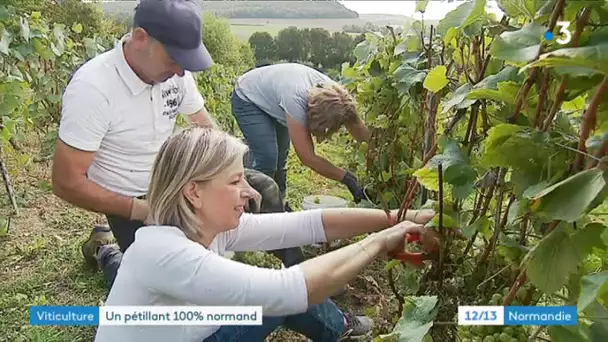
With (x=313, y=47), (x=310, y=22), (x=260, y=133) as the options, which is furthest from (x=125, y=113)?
(x=313, y=47)

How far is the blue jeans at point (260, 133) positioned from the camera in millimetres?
2689

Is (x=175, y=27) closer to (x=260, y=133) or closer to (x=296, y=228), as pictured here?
(x=296, y=228)

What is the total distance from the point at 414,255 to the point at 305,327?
58cm

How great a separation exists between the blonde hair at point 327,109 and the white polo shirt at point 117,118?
513 millimetres

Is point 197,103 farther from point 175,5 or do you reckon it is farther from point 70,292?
point 70,292

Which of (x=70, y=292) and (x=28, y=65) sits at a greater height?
(x=28, y=65)

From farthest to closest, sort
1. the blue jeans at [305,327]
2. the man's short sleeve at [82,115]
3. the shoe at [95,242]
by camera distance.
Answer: the shoe at [95,242] → the man's short sleeve at [82,115] → the blue jeans at [305,327]

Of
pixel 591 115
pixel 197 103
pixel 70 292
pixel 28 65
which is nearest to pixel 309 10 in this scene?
pixel 197 103

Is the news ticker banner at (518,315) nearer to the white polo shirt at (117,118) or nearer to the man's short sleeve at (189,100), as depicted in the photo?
the white polo shirt at (117,118)

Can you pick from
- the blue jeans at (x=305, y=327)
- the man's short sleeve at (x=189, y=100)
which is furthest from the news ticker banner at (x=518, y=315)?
the man's short sleeve at (x=189, y=100)

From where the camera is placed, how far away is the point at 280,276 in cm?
122

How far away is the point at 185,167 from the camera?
1274 mm

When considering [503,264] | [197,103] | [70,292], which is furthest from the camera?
[70,292]

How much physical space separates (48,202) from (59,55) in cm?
110
